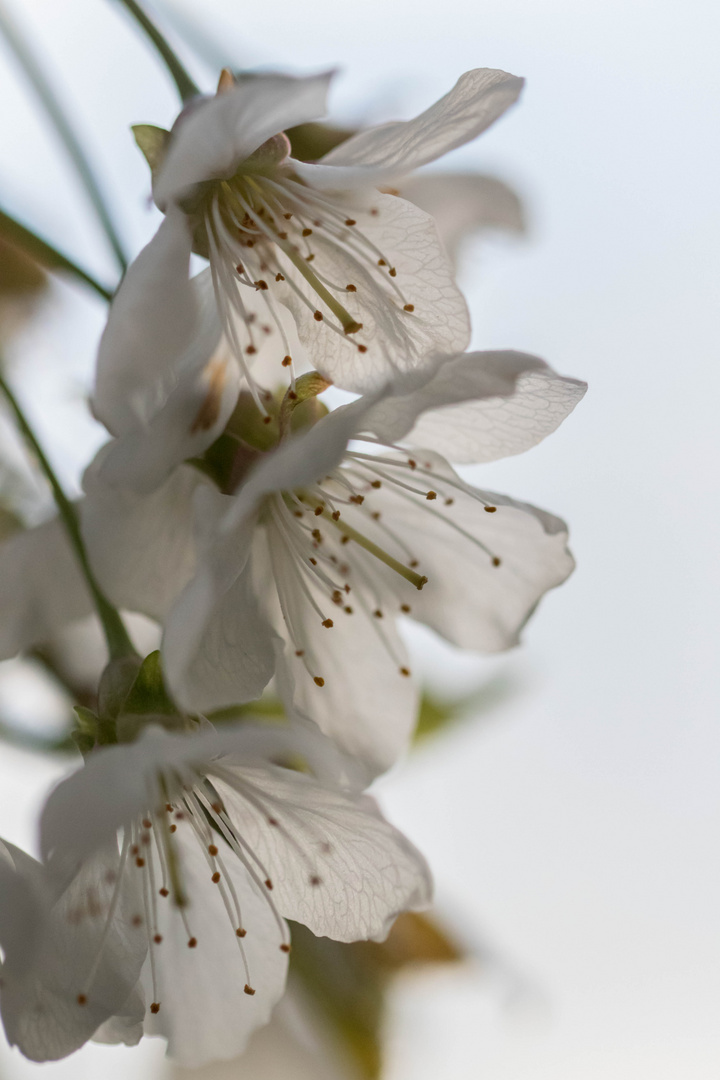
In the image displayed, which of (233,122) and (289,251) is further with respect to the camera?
(289,251)

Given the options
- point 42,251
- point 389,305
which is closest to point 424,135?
point 389,305

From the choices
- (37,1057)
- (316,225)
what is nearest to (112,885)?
(37,1057)

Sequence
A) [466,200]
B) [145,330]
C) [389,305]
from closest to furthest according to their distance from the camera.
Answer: [145,330] < [389,305] < [466,200]

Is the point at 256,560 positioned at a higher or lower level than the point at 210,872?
higher

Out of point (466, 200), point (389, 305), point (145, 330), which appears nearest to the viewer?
point (145, 330)

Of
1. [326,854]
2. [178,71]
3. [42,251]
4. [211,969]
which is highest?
[178,71]

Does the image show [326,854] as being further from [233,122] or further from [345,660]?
[233,122]

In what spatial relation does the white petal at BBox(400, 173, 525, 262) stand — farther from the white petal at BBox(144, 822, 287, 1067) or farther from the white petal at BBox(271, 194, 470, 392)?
the white petal at BBox(144, 822, 287, 1067)
